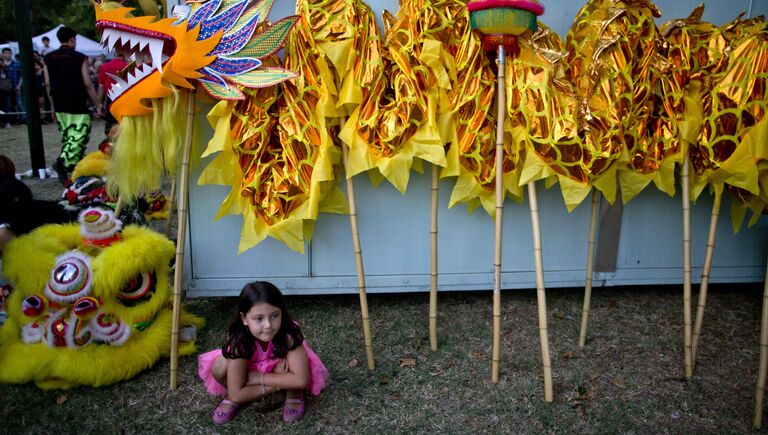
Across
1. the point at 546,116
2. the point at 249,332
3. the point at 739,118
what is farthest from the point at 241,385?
the point at 739,118

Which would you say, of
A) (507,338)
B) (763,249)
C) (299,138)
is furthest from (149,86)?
(763,249)

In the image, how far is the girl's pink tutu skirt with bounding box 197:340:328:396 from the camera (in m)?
2.62

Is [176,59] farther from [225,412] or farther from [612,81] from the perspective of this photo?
[612,81]

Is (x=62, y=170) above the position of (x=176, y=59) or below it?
below

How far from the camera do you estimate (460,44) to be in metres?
2.97

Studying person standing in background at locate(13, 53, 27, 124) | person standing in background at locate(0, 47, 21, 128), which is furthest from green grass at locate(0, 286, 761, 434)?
person standing in background at locate(0, 47, 21, 128)

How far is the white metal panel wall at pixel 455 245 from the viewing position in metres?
3.46

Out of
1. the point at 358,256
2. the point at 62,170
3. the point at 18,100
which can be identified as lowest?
the point at 358,256

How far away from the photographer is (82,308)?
108 inches

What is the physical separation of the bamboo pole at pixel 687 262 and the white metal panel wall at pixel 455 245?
77 centimetres

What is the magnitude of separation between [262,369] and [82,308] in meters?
0.96

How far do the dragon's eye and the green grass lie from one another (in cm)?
39

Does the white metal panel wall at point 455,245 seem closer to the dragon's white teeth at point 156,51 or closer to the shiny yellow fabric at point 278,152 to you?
the shiny yellow fabric at point 278,152

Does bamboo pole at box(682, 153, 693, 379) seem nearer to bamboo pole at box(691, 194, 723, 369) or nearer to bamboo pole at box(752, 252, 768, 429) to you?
bamboo pole at box(691, 194, 723, 369)
